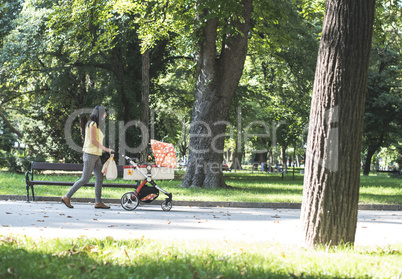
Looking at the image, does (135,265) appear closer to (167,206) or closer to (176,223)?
(176,223)

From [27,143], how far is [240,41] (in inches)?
820

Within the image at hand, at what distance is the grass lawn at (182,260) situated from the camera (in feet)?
15.1

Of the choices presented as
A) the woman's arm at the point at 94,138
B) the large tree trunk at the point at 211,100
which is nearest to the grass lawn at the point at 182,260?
the woman's arm at the point at 94,138

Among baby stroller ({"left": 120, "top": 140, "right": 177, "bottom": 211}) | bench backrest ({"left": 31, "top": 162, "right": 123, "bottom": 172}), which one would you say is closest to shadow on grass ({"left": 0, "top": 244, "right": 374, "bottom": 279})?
baby stroller ({"left": 120, "top": 140, "right": 177, "bottom": 211})

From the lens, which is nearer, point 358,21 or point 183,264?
point 183,264

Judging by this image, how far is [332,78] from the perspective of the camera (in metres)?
6.02

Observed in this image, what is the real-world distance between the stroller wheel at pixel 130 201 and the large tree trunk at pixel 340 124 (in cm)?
605

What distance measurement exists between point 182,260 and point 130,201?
252 inches

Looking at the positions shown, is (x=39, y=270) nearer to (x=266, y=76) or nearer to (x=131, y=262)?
(x=131, y=262)

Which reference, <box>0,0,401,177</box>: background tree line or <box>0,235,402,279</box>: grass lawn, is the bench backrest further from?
<box>0,235,402,279</box>: grass lawn

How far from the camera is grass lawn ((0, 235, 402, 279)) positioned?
15.1ft

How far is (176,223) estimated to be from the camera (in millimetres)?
9375

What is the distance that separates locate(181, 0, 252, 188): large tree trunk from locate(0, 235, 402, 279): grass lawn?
38.3ft

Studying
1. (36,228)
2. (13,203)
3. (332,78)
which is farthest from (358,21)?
(13,203)
